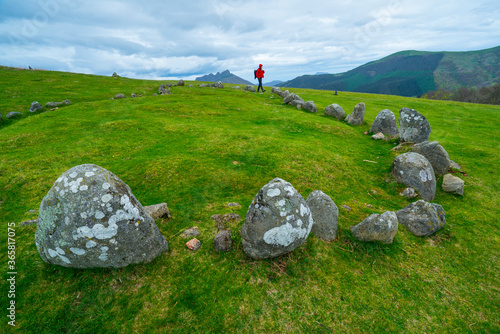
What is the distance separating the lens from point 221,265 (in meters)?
6.80

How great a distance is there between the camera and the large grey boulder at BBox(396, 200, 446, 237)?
8.78 metres

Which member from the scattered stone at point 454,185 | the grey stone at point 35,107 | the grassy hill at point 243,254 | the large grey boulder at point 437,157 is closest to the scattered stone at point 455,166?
the grassy hill at point 243,254

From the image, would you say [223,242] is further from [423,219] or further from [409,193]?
[409,193]

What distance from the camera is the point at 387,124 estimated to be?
2086 cm

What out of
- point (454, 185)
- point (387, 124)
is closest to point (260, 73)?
point (387, 124)

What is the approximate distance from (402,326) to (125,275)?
7.82 meters

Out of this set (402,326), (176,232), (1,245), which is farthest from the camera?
(176,232)

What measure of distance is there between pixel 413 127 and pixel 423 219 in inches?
482

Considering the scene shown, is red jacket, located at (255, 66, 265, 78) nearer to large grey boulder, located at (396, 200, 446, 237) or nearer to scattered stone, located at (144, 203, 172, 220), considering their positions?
large grey boulder, located at (396, 200, 446, 237)

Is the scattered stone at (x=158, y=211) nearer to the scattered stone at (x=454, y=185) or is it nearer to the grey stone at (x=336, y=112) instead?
the scattered stone at (x=454, y=185)

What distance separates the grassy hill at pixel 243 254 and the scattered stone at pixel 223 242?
0.22 meters

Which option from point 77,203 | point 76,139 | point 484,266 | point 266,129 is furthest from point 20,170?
point 484,266

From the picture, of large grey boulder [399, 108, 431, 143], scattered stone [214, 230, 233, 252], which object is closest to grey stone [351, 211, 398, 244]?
scattered stone [214, 230, 233, 252]

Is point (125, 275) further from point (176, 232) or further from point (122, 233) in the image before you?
point (176, 232)
